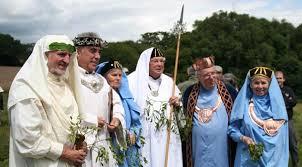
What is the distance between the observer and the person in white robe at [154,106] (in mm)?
6125

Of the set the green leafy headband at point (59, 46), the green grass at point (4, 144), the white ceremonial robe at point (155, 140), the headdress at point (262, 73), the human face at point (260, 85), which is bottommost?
the green grass at point (4, 144)

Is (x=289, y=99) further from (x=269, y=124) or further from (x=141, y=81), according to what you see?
(x=141, y=81)

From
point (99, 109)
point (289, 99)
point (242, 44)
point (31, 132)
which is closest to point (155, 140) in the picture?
point (99, 109)

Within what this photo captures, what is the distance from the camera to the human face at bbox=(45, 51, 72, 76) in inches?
170

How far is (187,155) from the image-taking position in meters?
6.40

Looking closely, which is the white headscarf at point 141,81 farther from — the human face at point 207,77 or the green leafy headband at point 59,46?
the green leafy headband at point 59,46

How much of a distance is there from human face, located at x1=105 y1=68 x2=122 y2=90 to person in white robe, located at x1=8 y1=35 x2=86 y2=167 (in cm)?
146

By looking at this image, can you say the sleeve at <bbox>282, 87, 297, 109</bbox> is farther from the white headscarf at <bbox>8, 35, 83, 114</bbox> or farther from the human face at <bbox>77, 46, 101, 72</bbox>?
the white headscarf at <bbox>8, 35, 83, 114</bbox>

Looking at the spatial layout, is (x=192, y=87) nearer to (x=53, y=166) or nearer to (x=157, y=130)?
(x=157, y=130)

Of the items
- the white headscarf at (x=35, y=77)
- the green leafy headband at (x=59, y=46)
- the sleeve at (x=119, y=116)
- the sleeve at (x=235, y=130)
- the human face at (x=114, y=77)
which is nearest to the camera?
the white headscarf at (x=35, y=77)

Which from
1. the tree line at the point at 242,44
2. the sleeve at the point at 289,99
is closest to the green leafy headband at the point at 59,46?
the sleeve at the point at 289,99

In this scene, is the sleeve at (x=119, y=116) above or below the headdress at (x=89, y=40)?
below

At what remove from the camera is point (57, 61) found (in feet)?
14.2

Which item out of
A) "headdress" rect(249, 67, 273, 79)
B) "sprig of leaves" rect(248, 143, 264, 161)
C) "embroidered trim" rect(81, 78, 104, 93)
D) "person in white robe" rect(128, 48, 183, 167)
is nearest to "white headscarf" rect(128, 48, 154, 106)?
"person in white robe" rect(128, 48, 183, 167)
